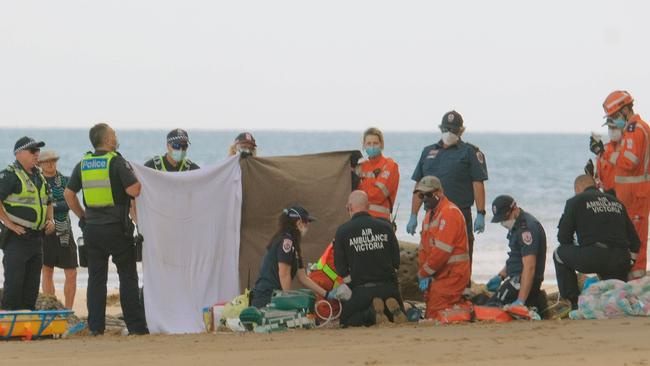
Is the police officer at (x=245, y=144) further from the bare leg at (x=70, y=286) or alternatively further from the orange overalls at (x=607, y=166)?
the orange overalls at (x=607, y=166)

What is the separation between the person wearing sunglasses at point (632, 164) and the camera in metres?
12.3

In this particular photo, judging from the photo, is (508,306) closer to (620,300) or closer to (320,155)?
(620,300)

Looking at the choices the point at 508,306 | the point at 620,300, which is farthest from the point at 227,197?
the point at 620,300

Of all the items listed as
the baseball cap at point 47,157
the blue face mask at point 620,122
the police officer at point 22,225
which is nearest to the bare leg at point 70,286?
the baseball cap at point 47,157

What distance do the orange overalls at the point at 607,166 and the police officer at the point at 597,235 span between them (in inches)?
22.4

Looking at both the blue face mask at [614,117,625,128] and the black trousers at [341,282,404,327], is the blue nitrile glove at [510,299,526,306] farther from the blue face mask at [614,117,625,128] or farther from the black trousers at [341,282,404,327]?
the blue face mask at [614,117,625,128]

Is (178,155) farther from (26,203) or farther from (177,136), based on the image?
(26,203)

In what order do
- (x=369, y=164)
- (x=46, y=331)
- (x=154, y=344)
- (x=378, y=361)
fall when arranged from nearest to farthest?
(x=378, y=361) < (x=154, y=344) < (x=46, y=331) < (x=369, y=164)

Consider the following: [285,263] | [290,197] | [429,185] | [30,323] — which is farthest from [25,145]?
[429,185]

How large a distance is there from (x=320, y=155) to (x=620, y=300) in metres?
3.47

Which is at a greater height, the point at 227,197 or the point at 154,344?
the point at 227,197

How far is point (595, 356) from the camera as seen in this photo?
9203mm

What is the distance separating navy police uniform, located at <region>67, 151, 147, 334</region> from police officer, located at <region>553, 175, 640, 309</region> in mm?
3911

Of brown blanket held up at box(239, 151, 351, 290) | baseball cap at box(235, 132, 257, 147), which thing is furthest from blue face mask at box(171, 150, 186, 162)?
baseball cap at box(235, 132, 257, 147)
